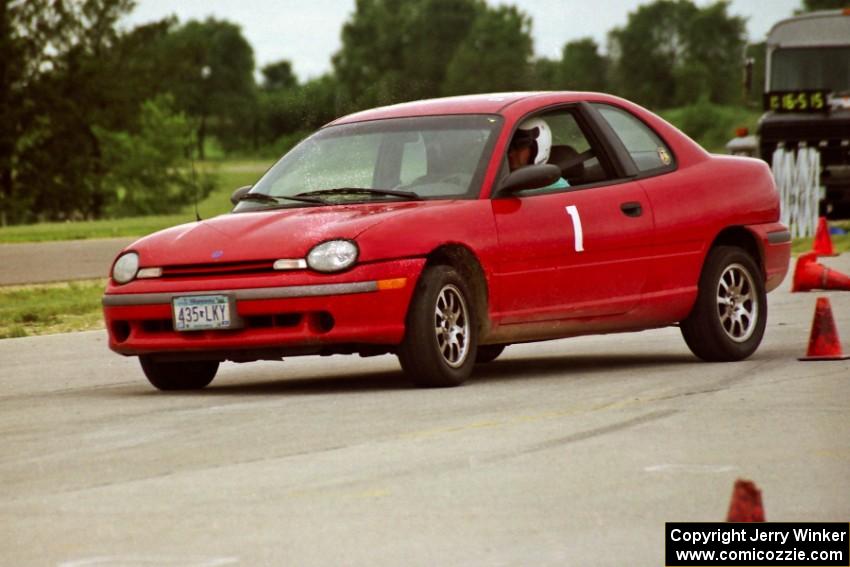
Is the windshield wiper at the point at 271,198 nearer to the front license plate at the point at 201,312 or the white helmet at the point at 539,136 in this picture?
the front license plate at the point at 201,312

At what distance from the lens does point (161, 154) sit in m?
68.1

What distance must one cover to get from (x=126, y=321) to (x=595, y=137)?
2.94 meters

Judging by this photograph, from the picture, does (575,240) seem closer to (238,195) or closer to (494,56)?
(238,195)

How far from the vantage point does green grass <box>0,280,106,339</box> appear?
1605cm

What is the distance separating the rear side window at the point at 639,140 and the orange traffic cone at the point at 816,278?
596 centimetres

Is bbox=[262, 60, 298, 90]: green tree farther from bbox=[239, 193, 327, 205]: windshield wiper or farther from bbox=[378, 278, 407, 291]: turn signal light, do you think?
bbox=[378, 278, 407, 291]: turn signal light

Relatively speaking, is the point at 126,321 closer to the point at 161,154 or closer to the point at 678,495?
the point at 678,495

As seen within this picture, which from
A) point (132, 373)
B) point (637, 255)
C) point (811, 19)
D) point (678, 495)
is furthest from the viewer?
point (811, 19)

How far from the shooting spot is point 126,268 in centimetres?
1022

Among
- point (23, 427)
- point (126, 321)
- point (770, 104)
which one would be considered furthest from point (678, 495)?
point (770, 104)

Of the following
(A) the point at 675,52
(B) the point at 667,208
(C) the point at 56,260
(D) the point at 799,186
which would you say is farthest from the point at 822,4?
(B) the point at 667,208

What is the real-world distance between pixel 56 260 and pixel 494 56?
2741 inches

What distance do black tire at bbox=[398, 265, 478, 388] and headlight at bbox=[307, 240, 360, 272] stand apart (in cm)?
39

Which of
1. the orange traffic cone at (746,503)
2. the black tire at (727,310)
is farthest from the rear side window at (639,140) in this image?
the orange traffic cone at (746,503)
